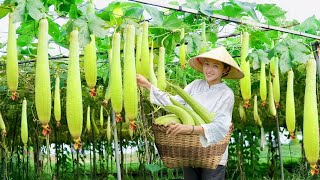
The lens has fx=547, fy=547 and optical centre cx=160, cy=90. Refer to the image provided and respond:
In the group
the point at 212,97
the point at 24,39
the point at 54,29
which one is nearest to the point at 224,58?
the point at 212,97

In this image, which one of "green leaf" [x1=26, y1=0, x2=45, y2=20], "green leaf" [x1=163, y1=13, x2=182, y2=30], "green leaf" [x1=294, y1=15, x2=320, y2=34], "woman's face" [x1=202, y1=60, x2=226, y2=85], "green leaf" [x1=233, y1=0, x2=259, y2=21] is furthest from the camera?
"green leaf" [x1=294, y1=15, x2=320, y2=34]

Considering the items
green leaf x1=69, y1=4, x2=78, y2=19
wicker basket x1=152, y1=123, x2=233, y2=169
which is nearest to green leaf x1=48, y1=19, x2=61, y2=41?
green leaf x1=69, y1=4, x2=78, y2=19

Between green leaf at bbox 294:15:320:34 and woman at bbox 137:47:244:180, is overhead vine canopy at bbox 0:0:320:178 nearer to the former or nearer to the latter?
green leaf at bbox 294:15:320:34

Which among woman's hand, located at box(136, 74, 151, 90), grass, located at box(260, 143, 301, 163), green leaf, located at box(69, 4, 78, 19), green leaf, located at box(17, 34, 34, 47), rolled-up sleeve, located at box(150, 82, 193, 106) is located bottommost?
grass, located at box(260, 143, 301, 163)

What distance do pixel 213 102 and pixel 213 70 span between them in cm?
27

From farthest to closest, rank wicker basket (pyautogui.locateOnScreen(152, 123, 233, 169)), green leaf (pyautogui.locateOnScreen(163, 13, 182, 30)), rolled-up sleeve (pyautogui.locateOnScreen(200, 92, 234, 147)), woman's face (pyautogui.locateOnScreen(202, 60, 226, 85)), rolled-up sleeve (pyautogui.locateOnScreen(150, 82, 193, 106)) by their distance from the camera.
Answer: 1. green leaf (pyautogui.locateOnScreen(163, 13, 182, 30))
2. woman's face (pyautogui.locateOnScreen(202, 60, 226, 85))
3. rolled-up sleeve (pyautogui.locateOnScreen(150, 82, 193, 106))
4. wicker basket (pyautogui.locateOnScreen(152, 123, 233, 169))
5. rolled-up sleeve (pyautogui.locateOnScreen(200, 92, 234, 147))

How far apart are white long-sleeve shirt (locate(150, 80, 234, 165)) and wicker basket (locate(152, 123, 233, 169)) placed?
0.26 ft

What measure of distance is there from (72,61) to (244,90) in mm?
1879

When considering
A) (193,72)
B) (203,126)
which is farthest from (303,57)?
(193,72)

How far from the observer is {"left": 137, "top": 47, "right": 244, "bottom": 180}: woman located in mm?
3547

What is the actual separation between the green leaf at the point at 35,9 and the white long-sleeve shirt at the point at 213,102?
3.77 feet

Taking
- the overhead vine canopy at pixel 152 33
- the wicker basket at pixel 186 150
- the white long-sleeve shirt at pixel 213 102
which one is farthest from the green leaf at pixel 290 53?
the wicker basket at pixel 186 150

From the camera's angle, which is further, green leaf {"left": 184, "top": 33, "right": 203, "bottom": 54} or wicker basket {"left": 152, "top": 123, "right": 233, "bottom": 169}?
green leaf {"left": 184, "top": 33, "right": 203, "bottom": 54}

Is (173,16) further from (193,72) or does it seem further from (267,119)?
(267,119)
